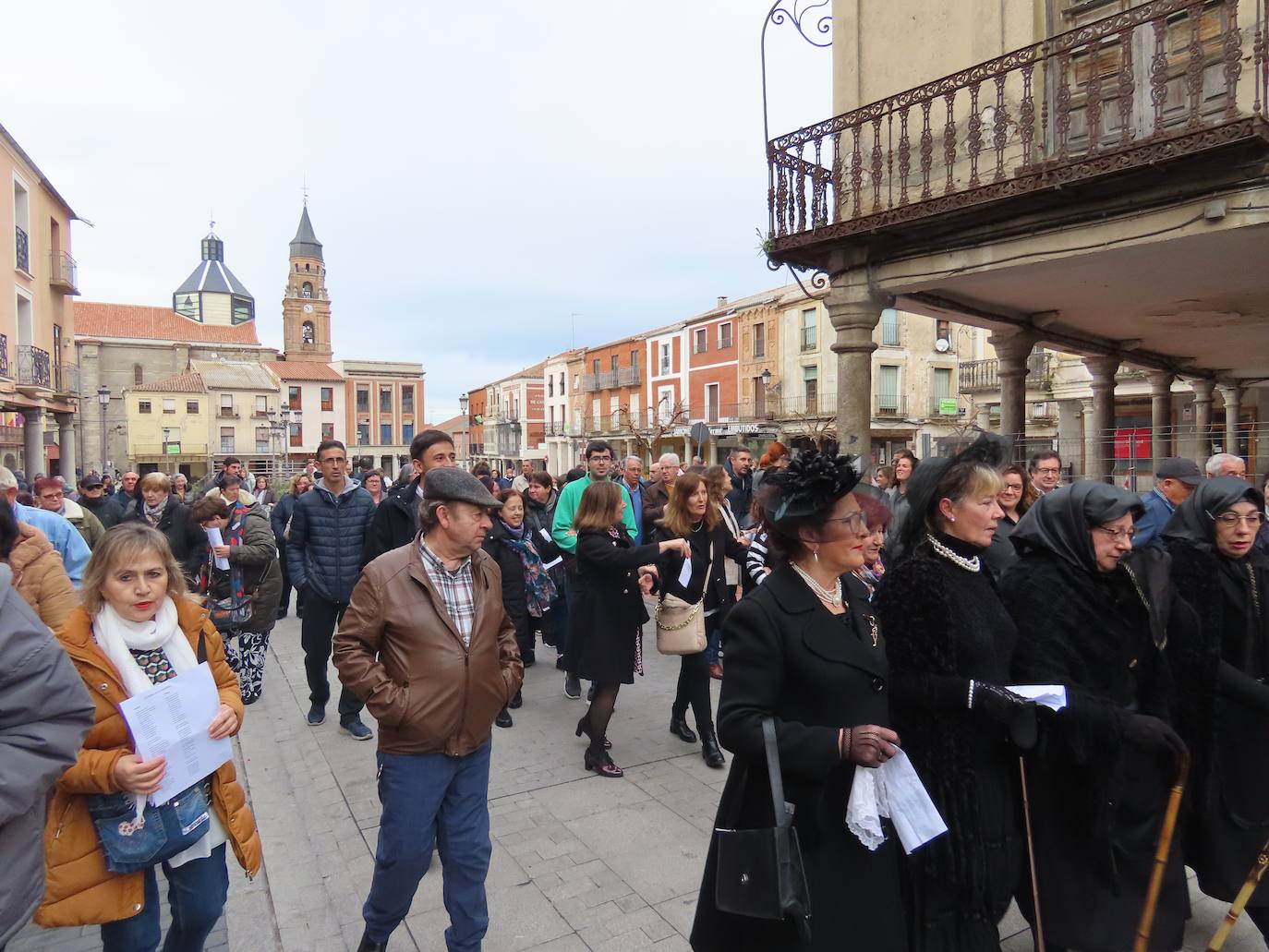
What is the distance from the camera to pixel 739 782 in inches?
88.4

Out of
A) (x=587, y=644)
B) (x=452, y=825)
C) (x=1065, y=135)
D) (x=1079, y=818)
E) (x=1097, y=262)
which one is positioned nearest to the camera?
(x=1079, y=818)

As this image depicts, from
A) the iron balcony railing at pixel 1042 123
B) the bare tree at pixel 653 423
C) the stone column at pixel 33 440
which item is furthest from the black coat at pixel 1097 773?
the bare tree at pixel 653 423

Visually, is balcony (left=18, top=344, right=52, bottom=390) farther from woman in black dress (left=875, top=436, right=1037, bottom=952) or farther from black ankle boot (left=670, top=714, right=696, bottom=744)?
woman in black dress (left=875, top=436, right=1037, bottom=952)

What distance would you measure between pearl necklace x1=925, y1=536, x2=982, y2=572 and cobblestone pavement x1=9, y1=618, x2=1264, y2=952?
1.68 meters

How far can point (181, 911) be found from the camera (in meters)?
2.51

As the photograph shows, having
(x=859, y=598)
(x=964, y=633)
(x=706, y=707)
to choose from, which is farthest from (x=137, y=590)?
(x=706, y=707)

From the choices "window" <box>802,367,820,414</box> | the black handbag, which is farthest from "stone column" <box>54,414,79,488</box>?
"window" <box>802,367,820,414</box>

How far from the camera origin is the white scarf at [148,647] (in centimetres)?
240

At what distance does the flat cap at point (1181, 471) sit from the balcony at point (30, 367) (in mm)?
24140

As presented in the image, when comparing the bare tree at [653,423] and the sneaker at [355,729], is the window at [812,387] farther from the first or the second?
the sneaker at [355,729]

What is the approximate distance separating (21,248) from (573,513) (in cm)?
2258

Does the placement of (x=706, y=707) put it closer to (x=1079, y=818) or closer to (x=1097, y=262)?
(x=1079, y=818)

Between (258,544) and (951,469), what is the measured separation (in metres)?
4.78

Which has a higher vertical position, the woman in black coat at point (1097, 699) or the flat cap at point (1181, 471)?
the flat cap at point (1181, 471)
